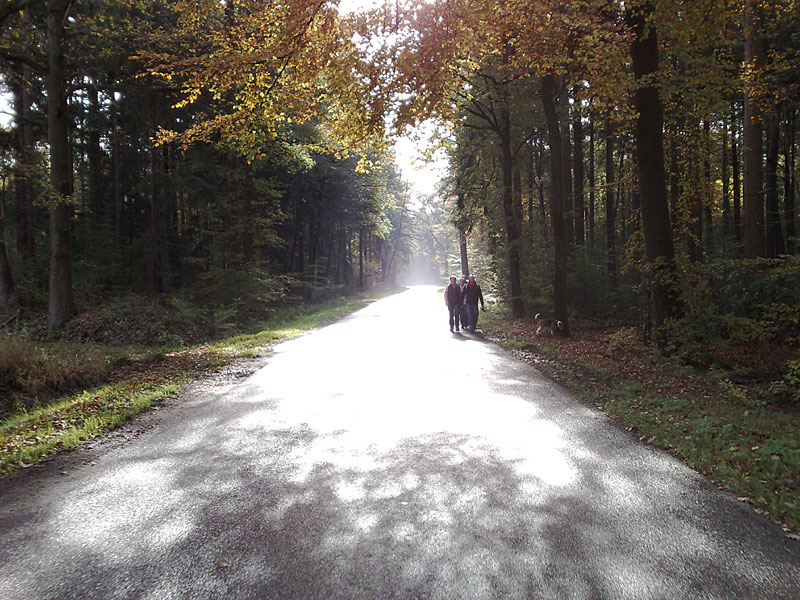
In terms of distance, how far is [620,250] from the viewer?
17234 millimetres

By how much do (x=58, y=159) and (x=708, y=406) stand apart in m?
16.1

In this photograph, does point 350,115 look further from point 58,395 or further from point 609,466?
point 609,466

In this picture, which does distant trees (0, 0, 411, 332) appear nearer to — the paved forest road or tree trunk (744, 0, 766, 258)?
the paved forest road

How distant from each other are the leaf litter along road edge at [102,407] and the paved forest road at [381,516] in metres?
0.41

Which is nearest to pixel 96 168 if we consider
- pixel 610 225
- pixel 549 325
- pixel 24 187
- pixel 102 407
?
pixel 24 187

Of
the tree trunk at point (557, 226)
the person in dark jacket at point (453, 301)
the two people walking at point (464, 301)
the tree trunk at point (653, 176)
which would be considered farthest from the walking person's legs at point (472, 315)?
the tree trunk at point (653, 176)

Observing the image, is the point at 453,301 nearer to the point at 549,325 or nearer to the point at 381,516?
the point at 549,325

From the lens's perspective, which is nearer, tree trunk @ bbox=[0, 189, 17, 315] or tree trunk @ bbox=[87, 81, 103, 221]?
tree trunk @ bbox=[0, 189, 17, 315]

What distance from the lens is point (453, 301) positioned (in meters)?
16.6

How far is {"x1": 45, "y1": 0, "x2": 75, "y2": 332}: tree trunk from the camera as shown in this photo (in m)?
12.8

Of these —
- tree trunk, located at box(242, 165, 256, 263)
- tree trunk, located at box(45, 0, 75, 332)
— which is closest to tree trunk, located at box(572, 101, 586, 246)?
tree trunk, located at box(242, 165, 256, 263)

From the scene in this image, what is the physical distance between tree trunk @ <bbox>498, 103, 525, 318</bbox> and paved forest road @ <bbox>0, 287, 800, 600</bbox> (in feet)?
42.6

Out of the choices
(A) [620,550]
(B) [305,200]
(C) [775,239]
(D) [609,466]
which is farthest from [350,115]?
(B) [305,200]

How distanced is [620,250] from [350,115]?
1188 centimetres
